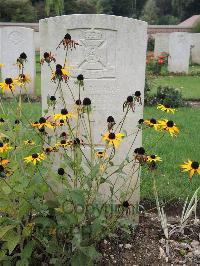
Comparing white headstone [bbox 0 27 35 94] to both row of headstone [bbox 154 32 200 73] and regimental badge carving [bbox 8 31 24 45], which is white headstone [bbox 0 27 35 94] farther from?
row of headstone [bbox 154 32 200 73]

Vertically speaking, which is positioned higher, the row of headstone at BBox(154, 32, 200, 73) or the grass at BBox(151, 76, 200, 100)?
the row of headstone at BBox(154, 32, 200, 73)

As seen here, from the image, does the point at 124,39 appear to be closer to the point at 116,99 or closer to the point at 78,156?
the point at 116,99

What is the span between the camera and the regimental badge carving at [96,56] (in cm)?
338

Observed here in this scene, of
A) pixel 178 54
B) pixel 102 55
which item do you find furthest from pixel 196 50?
pixel 102 55

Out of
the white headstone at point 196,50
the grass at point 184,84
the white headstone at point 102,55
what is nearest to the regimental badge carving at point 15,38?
the grass at point 184,84

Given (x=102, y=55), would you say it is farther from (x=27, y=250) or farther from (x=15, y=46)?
(x=15, y=46)

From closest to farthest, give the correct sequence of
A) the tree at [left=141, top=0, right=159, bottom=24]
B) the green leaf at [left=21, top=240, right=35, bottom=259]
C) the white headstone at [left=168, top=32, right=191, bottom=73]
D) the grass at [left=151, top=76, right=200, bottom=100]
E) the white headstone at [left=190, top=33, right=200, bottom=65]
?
the green leaf at [left=21, top=240, right=35, bottom=259], the grass at [left=151, top=76, right=200, bottom=100], the white headstone at [left=168, top=32, right=191, bottom=73], the white headstone at [left=190, top=33, right=200, bottom=65], the tree at [left=141, top=0, right=159, bottom=24]

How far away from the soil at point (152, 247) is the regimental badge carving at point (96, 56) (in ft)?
3.97

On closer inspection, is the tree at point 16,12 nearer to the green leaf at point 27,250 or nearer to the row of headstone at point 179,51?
the row of headstone at point 179,51

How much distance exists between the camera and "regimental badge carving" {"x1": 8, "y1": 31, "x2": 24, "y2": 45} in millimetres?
9883

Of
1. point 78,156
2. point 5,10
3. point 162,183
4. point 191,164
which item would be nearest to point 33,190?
point 78,156

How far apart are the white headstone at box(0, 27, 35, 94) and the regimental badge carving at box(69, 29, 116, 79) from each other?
6.63 meters

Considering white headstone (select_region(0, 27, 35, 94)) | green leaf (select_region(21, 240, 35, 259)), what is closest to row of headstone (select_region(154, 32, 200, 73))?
white headstone (select_region(0, 27, 35, 94))

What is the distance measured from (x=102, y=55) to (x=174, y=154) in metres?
2.42
